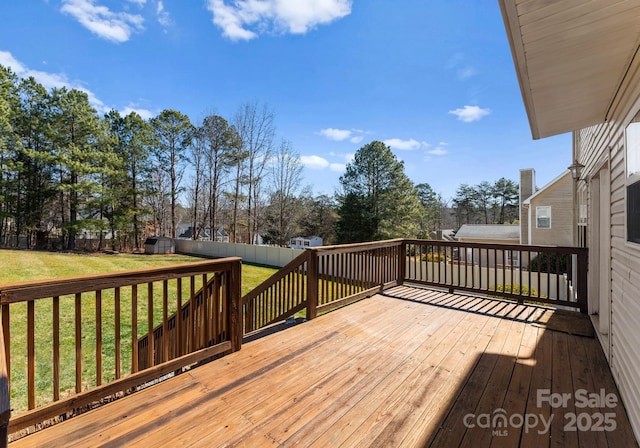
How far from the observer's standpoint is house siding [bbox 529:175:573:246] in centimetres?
1222

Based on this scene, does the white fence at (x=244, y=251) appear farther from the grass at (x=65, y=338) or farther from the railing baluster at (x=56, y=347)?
the railing baluster at (x=56, y=347)

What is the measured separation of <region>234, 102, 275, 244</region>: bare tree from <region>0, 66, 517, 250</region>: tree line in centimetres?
7

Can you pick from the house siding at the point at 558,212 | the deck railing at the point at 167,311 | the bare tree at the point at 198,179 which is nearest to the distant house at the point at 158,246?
the bare tree at the point at 198,179

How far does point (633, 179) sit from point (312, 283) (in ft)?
10.2

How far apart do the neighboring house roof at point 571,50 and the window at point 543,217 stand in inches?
478

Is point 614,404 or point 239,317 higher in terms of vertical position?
point 239,317

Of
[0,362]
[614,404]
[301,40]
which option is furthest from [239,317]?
[301,40]

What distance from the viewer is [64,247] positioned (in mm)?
21250

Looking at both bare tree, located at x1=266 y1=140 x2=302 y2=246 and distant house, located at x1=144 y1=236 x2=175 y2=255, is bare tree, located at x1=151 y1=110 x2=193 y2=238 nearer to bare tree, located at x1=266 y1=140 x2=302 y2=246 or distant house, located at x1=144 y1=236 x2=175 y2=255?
distant house, located at x1=144 y1=236 x2=175 y2=255

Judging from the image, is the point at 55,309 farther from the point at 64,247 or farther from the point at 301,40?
the point at 64,247

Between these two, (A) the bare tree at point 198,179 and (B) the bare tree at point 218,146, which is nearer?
(B) the bare tree at point 218,146

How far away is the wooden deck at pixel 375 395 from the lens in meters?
1.68

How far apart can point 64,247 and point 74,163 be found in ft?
23.8

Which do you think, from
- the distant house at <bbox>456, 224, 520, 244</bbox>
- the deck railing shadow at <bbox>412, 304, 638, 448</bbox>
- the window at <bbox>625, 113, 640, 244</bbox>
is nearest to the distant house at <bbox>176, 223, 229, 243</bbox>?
the distant house at <bbox>456, 224, 520, 244</bbox>
